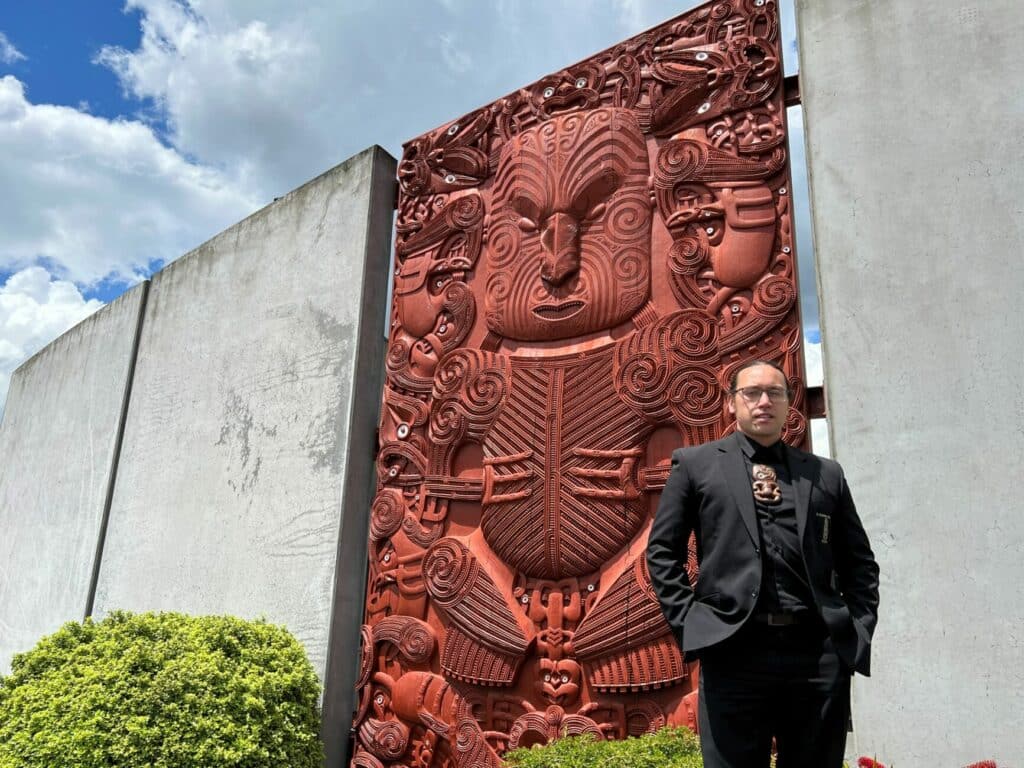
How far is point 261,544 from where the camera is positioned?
4.63 metres

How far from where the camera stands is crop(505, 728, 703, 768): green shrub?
248 cm

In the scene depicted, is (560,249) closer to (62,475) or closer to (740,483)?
(740,483)

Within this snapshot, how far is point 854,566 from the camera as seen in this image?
5.64ft

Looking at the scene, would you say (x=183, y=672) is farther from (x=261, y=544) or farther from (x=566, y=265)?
(x=566, y=265)

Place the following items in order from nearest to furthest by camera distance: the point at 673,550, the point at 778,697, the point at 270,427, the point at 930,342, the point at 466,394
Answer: the point at 778,697 → the point at 673,550 → the point at 930,342 → the point at 466,394 → the point at 270,427

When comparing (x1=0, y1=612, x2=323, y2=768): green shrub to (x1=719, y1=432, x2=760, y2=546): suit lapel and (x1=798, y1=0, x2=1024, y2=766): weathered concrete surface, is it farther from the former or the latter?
(x1=719, y1=432, x2=760, y2=546): suit lapel

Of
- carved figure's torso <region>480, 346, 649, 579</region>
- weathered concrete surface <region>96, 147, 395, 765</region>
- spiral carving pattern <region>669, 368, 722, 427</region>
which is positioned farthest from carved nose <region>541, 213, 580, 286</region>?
weathered concrete surface <region>96, 147, 395, 765</region>

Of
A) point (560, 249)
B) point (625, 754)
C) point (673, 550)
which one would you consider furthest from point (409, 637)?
point (673, 550)

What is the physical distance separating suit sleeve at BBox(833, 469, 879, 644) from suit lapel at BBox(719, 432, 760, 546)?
0.20 meters

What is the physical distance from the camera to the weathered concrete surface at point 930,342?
257cm

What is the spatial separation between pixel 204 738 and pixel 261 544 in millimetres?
1506

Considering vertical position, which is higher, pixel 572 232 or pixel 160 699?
pixel 572 232

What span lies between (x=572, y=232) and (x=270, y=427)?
7.04 feet

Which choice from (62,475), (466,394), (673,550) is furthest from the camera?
(62,475)
